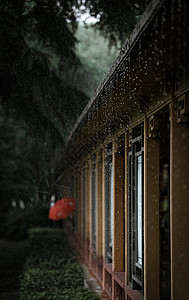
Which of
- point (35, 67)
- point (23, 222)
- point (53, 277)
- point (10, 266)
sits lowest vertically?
point (10, 266)

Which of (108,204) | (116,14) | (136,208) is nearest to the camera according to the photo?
(136,208)

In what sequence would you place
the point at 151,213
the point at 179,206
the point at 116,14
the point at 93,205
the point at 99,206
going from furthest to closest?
the point at 116,14 → the point at 93,205 → the point at 99,206 → the point at 151,213 → the point at 179,206

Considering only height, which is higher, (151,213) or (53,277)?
(151,213)

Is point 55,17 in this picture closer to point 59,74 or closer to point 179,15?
point 59,74

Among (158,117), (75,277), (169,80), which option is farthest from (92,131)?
(169,80)

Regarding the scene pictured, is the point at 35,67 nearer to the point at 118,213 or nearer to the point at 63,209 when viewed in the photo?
the point at 118,213

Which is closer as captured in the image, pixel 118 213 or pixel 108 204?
pixel 118 213

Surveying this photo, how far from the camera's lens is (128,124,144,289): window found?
224 inches

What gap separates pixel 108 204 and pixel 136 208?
7.52 ft

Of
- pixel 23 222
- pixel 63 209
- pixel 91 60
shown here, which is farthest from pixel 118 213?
pixel 23 222

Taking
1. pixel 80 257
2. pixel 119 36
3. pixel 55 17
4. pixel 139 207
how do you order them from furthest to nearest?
pixel 80 257 → pixel 119 36 → pixel 55 17 → pixel 139 207

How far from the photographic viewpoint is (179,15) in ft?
9.48

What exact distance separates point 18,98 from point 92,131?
5.79 ft

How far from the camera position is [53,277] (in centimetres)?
859
